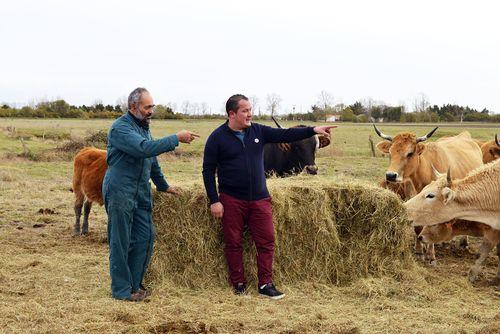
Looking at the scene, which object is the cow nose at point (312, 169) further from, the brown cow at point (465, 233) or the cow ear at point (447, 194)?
the cow ear at point (447, 194)

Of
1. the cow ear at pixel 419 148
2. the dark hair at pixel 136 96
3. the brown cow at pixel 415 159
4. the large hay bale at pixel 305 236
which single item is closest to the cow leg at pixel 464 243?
the brown cow at pixel 415 159

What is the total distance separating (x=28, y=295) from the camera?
→ 20.4ft

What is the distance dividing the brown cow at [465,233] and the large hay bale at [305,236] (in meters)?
0.90

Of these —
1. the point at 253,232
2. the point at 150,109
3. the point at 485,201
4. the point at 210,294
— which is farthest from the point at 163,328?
the point at 485,201

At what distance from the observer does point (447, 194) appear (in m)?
7.32

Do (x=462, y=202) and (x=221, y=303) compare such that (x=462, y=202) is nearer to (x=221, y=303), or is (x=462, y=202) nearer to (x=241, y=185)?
(x=241, y=185)

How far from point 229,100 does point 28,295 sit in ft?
10.2

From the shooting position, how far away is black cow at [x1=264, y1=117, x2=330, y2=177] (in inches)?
399

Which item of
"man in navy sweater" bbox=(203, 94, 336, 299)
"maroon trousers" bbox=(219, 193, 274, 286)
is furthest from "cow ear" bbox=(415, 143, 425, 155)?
"maroon trousers" bbox=(219, 193, 274, 286)

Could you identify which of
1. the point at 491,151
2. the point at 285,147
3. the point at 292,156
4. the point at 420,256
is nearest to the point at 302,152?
the point at 292,156

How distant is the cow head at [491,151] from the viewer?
41.5 feet

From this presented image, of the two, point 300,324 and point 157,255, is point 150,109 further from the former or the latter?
point 300,324

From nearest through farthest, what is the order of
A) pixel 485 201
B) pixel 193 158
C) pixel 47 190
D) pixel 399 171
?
pixel 485 201
pixel 399 171
pixel 47 190
pixel 193 158

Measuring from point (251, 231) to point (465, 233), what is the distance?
11.4 feet
